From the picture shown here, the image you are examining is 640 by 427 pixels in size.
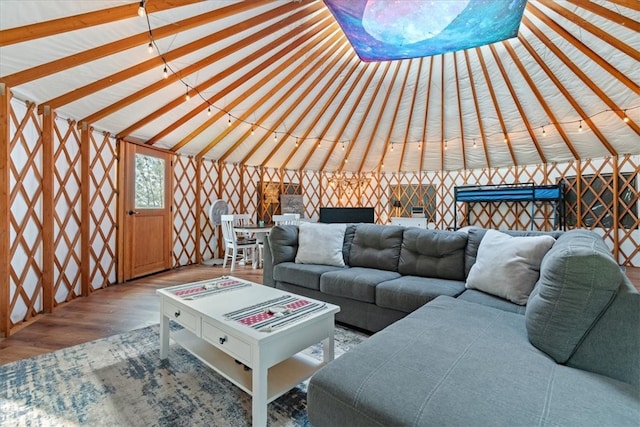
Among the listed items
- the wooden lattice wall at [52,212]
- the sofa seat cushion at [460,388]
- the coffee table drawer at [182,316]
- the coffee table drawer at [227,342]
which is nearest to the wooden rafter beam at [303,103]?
the wooden lattice wall at [52,212]

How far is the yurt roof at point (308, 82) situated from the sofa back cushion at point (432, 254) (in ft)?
7.70

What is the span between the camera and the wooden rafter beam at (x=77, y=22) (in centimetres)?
196

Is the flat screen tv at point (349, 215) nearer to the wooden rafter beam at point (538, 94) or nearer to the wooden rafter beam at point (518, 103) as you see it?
the wooden rafter beam at point (518, 103)

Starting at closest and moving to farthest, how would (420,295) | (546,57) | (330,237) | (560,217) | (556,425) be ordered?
(556,425) → (420,295) → (330,237) → (546,57) → (560,217)

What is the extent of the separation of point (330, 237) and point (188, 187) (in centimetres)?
342

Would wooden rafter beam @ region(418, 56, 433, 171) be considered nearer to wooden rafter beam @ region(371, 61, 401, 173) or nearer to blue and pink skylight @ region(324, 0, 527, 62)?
wooden rafter beam @ region(371, 61, 401, 173)

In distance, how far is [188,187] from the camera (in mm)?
5141

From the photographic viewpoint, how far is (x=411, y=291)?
79.3 inches

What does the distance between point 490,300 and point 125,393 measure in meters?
2.17

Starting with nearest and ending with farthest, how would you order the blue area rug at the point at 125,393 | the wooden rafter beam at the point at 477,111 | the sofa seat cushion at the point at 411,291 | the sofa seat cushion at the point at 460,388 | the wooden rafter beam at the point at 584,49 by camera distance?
1. the sofa seat cushion at the point at 460,388
2. the blue area rug at the point at 125,393
3. the sofa seat cushion at the point at 411,291
4. the wooden rafter beam at the point at 584,49
5. the wooden rafter beam at the point at 477,111

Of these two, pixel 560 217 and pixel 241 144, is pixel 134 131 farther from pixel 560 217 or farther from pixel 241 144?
pixel 560 217

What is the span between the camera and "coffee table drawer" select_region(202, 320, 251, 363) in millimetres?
1296

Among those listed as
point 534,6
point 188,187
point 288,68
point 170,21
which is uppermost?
point 534,6

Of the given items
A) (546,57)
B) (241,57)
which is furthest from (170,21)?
(546,57)
